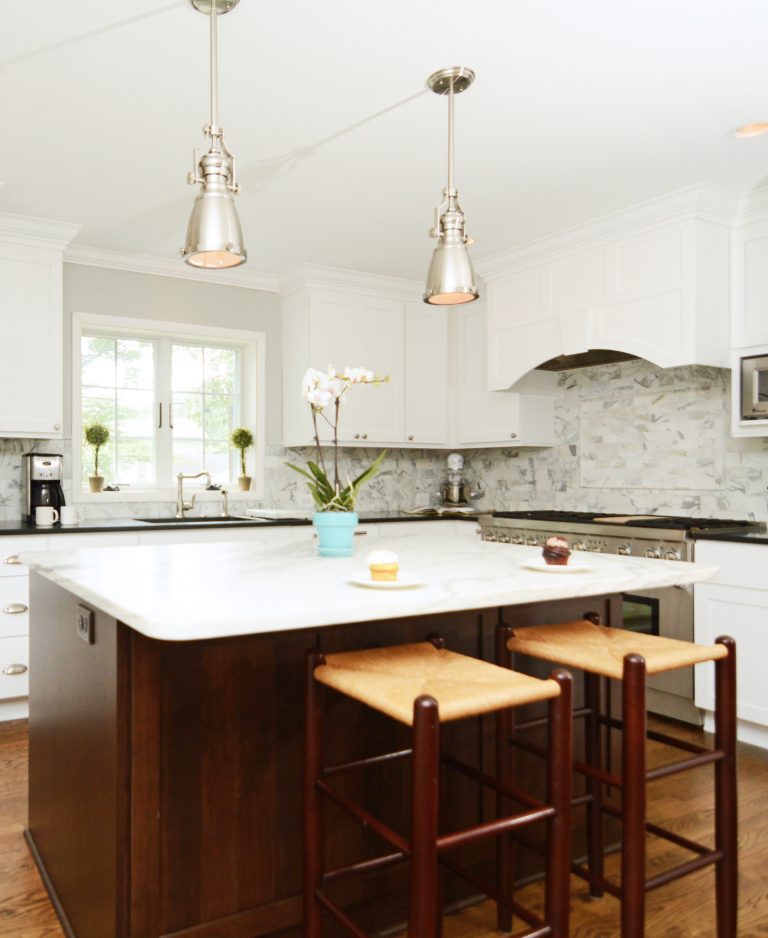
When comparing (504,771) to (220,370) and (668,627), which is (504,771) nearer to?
(668,627)

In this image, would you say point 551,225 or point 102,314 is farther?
point 102,314

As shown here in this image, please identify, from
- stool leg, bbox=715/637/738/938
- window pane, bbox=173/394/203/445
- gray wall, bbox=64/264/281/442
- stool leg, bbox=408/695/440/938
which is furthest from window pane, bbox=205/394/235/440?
stool leg, bbox=408/695/440/938

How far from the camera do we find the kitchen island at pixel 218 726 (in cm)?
153

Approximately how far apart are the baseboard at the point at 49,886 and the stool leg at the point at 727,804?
5.00ft

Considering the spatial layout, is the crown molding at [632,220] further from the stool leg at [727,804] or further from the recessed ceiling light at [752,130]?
the stool leg at [727,804]

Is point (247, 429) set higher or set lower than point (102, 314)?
lower

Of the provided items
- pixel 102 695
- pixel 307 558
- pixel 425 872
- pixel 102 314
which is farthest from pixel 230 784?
pixel 102 314

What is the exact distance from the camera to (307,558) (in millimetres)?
2213

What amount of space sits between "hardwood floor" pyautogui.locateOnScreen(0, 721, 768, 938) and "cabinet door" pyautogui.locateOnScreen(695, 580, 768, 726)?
0.38 meters

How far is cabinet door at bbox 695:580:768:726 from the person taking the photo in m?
3.10

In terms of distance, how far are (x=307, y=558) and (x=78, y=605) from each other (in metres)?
0.64

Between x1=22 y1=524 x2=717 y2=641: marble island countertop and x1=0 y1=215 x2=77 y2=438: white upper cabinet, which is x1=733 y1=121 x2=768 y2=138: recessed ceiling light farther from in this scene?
x1=0 y1=215 x2=77 y2=438: white upper cabinet

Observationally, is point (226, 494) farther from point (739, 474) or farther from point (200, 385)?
point (739, 474)

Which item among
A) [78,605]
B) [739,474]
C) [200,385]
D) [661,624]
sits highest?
[200,385]
